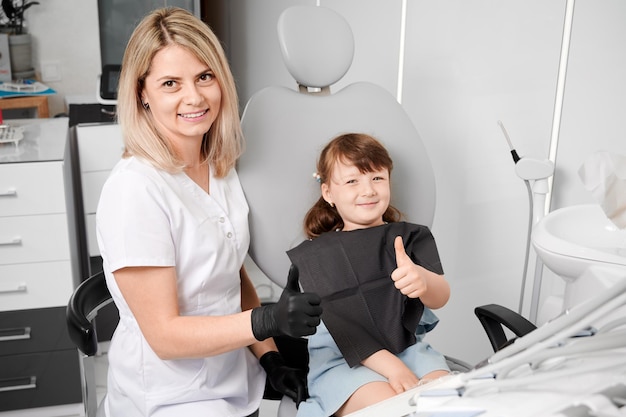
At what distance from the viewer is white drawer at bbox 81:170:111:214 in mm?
2691

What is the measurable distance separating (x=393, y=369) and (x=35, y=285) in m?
1.42

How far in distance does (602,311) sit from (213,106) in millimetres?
816

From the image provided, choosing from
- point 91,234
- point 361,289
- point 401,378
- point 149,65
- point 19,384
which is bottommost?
point 19,384

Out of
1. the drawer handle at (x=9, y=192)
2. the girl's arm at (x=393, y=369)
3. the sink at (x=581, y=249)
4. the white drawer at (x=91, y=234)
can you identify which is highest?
the sink at (x=581, y=249)

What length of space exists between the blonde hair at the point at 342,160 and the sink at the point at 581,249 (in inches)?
12.3

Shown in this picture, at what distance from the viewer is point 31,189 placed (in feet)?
7.08

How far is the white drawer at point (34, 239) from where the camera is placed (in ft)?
7.10

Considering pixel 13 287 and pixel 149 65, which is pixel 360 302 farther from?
pixel 13 287

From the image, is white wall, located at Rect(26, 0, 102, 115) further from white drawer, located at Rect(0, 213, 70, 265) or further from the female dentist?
the female dentist

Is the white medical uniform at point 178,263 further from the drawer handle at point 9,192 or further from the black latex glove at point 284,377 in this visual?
the drawer handle at point 9,192

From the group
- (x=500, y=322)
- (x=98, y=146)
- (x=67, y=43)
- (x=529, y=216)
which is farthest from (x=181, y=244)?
(x=67, y=43)

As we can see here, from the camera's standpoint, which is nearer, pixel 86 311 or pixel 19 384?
pixel 86 311

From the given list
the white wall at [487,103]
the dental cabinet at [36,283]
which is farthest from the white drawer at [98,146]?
the white wall at [487,103]

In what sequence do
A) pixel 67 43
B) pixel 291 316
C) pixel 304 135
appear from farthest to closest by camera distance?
pixel 67 43, pixel 304 135, pixel 291 316
